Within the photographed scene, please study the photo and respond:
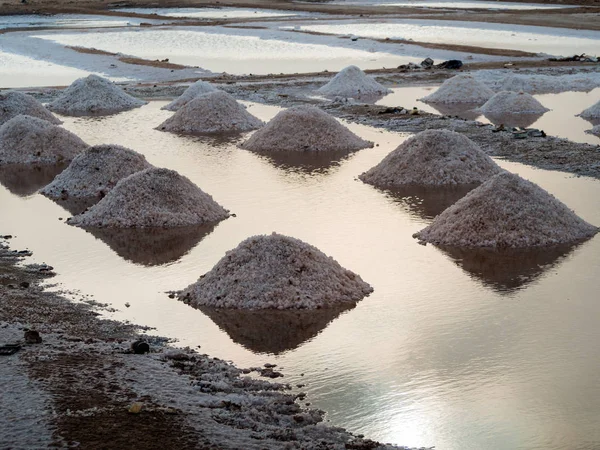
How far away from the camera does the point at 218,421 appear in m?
5.75

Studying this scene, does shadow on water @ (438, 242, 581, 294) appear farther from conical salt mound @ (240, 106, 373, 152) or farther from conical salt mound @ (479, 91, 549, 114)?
conical salt mound @ (479, 91, 549, 114)

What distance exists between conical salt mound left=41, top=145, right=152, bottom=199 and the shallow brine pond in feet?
1.25

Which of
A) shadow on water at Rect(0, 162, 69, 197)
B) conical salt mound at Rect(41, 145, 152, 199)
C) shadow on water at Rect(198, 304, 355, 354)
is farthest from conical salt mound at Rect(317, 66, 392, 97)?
shadow on water at Rect(198, 304, 355, 354)

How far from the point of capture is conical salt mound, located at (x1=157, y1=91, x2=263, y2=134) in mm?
18344

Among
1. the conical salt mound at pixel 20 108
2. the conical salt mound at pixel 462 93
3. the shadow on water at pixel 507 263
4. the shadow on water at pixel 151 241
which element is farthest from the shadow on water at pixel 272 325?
the conical salt mound at pixel 462 93

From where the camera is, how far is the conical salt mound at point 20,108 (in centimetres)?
1900

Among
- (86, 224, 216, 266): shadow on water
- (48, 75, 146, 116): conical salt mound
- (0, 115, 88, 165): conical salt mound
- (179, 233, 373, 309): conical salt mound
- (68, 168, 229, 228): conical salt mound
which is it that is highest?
(179, 233, 373, 309): conical salt mound

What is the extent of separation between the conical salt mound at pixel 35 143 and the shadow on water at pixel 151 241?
509 cm

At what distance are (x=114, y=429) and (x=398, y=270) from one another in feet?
13.3

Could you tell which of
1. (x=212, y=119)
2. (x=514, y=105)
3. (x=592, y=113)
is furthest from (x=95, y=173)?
(x=592, y=113)

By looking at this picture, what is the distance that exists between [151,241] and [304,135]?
6345mm

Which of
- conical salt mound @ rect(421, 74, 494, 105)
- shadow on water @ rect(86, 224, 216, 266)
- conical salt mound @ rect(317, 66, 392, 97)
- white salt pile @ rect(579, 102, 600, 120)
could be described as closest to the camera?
shadow on water @ rect(86, 224, 216, 266)

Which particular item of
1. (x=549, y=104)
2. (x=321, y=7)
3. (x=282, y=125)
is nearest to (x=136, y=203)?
(x=282, y=125)

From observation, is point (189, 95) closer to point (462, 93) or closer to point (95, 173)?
point (462, 93)
